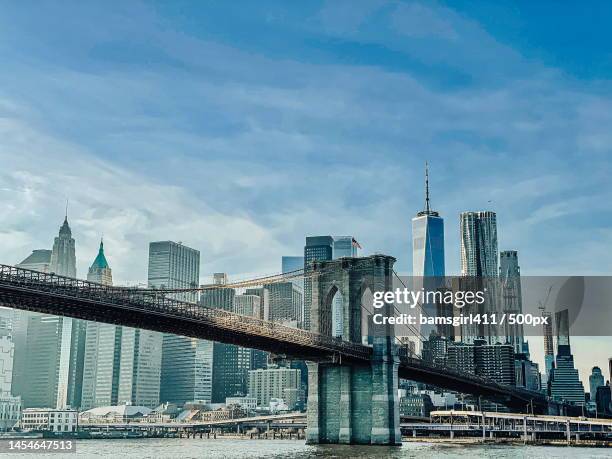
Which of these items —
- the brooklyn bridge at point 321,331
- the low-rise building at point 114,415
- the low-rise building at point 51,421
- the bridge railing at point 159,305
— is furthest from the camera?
the low-rise building at point 114,415

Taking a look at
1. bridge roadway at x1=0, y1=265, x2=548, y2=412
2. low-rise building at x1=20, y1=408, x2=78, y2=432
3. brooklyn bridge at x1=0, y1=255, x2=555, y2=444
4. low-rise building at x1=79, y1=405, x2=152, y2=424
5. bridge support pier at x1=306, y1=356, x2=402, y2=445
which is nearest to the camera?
bridge roadway at x1=0, y1=265, x2=548, y2=412

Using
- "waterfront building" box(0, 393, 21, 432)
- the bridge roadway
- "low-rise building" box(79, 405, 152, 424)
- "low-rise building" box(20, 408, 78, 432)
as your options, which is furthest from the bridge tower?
"low-rise building" box(79, 405, 152, 424)

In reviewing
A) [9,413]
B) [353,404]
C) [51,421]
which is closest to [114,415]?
[9,413]

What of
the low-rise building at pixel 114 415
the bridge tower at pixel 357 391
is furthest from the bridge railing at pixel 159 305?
the low-rise building at pixel 114 415

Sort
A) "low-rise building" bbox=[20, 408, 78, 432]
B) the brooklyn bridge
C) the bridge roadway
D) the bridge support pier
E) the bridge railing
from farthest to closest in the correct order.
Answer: "low-rise building" bbox=[20, 408, 78, 432] < the bridge support pier < the brooklyn bridge < the bridge roadway < the bridge railing

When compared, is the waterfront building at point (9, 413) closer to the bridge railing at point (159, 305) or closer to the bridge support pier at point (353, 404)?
the bridge support pier at point (353, 404)

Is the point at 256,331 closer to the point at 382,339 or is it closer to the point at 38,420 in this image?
the point at 382,339

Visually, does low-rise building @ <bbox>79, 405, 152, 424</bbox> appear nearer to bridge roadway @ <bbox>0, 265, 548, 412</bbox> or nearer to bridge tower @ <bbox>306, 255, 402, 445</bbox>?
bridge roadway @ <bbox>0, 265, 548, 412</bbox>
